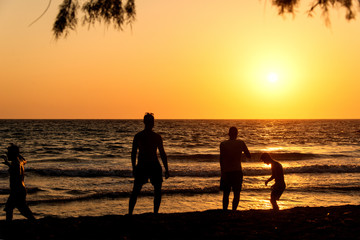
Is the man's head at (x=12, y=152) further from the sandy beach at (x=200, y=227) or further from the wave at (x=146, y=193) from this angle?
the wave at (x=146, y=193)

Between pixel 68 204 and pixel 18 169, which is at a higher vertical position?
pixel 18 169

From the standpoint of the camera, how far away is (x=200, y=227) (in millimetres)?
6012

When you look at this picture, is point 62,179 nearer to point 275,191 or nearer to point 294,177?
point 294,177

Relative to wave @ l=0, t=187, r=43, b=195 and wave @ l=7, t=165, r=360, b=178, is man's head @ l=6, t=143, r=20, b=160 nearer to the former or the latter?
wave @ l=0, t=187, r=43, b=195

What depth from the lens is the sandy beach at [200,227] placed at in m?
5.52

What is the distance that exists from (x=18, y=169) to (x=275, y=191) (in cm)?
496

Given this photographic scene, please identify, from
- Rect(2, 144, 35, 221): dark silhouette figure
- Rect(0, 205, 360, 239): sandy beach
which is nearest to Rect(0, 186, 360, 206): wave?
Rect(2, 144, 35, 221): dark silhouette figure

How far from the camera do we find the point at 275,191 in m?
8.39

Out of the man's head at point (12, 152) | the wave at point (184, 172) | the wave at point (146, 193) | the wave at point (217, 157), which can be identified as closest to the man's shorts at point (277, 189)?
the man's head at point (12, 152)

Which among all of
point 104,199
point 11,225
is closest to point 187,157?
point 104,199

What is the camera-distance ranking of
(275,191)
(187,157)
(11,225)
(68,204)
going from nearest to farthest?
1. (11,225)
2. (275,191)
3. (68,204)
4. (187,157)

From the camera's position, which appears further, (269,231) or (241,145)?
(241,145)

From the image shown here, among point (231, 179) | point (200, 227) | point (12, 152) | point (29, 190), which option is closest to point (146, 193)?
point (29, 190)

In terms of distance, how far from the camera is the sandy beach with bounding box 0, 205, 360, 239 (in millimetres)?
5523
